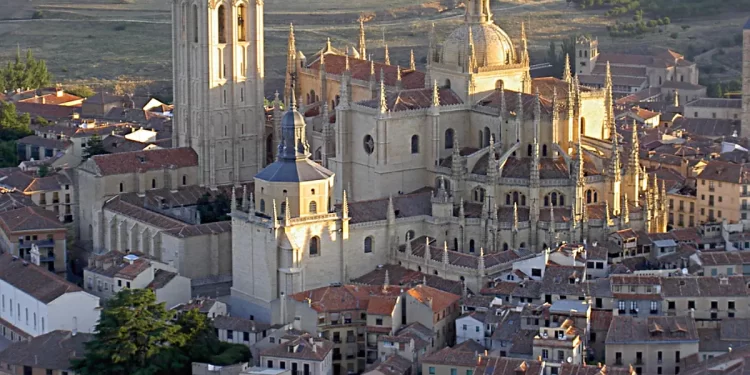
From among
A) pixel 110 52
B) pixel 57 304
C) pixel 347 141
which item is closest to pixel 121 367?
pixel 57 304

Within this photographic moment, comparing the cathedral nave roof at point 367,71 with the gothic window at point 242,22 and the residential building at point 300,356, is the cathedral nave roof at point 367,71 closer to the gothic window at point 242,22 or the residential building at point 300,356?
the gothic window at point 242,22

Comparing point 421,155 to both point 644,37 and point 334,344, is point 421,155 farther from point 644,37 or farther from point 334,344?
point 644,37

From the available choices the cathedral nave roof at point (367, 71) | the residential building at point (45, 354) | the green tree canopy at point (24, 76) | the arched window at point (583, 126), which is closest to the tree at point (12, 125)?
the green tree canopy at point (24, 76)

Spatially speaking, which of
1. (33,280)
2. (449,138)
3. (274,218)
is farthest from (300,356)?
(449,138)

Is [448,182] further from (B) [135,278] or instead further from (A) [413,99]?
(B) [135,278]

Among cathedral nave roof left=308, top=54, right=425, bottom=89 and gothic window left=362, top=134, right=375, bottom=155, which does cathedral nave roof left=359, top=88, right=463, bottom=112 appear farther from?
cathedral nave roof left=308, top=54, right=425, bottom=89
